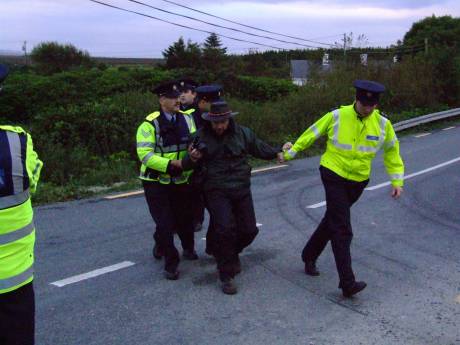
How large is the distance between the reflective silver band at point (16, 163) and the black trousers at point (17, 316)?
1.75 feet

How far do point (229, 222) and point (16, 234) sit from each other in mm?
2508

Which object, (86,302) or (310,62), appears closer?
(86,302)

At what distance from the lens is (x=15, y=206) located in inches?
106

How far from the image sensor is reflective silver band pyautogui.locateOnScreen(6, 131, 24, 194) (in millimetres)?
2684

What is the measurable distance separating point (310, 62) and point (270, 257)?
16811mm

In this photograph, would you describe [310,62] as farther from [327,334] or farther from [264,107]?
[327,334]

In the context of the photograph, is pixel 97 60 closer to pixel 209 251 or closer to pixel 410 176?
pixel 410 176

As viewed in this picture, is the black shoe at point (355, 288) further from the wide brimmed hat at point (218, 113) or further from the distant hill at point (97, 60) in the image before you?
the distant hill at point (97, 60)

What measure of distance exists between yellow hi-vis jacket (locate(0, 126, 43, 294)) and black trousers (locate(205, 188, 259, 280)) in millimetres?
2358

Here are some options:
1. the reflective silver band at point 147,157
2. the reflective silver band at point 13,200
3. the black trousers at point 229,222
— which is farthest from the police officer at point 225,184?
the reflective silver band at point 13,200

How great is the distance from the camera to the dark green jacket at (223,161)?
5039 mm

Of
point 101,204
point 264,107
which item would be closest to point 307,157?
point 264,107

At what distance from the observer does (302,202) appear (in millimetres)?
8586

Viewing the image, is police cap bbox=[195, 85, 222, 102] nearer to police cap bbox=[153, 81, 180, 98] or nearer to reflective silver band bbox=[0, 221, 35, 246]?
police cap bbox=[153, 81, 180, 98]
